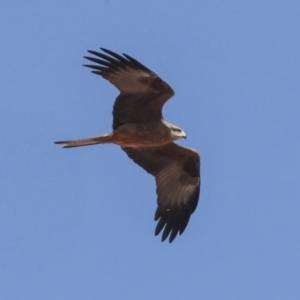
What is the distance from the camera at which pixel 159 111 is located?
1780 cm

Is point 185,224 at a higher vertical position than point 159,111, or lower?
lower

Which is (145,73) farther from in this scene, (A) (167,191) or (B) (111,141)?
(A) (167,191)

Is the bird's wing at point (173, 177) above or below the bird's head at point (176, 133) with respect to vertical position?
below

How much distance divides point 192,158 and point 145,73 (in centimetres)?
228

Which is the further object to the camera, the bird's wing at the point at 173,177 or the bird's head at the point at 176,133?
the bird's wing at the point at 173,177

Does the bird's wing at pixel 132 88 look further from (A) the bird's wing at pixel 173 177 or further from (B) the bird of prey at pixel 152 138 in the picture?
(A) the bird's wing at pixel 173 177

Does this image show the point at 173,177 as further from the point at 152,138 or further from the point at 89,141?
the point at 89,141

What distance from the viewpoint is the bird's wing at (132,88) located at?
680 inches

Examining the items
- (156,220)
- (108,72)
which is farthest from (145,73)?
(156,220)

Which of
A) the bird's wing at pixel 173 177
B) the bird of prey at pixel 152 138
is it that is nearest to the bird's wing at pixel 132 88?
the bird of prey at pixel 152 138

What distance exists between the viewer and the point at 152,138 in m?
17.6

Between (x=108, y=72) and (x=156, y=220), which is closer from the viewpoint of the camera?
(x=108, y=72)

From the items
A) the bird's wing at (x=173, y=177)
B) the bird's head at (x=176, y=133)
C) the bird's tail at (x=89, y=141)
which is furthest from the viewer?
the bird's wing at (x=173, y=177)

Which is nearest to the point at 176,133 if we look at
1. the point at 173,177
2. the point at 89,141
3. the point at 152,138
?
the point at 152,138
